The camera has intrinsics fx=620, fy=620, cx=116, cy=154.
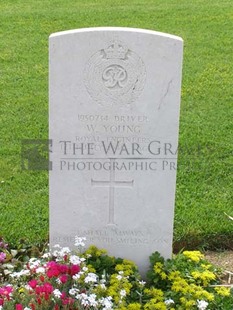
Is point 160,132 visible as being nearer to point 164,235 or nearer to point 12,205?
point 164,235

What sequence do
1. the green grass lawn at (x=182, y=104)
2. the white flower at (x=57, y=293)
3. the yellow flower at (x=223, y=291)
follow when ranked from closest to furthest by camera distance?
the white flower at (x=57, y=293) < the yellow flower at (x=223, y=291) < the green grass lawn at (x=182, y=104)

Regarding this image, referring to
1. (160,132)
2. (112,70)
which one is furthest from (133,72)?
(160,132)

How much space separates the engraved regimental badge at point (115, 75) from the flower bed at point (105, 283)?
3.08 feet

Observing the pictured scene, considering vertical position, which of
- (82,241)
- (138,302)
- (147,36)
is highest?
(147,36)

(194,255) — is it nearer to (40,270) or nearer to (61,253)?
(61,253)

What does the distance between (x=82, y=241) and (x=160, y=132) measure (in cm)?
92

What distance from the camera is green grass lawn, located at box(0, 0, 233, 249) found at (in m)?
4.95

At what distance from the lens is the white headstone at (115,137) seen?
12.1 feet

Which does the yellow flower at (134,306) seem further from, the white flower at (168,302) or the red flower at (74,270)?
the red flower at (74,270)

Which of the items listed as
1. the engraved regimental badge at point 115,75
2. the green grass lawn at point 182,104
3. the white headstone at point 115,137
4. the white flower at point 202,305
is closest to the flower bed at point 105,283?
the white flower at point 202,305

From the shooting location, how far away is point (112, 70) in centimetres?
374

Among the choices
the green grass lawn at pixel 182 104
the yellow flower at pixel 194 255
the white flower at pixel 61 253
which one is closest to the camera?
the white flower at pixel 61 253

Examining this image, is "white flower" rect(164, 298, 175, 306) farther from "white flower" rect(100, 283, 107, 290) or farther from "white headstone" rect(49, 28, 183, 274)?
"white headstone" rect(49, 28, 183, 274)

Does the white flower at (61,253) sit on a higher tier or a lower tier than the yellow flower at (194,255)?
higher
